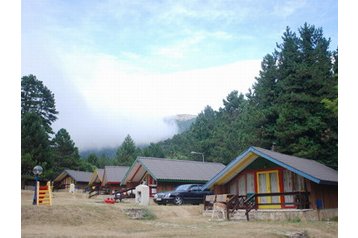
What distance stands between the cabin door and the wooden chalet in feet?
131

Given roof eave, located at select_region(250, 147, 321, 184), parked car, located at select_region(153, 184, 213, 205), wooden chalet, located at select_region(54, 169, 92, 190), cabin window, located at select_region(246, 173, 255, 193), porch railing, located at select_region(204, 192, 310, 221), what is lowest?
wooden chalet, located at select_region(54, 169, 92, 190)

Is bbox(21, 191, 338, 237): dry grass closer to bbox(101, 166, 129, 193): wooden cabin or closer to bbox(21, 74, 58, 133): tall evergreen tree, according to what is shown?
bbox(101, 166, 129, 193): wooden cabin

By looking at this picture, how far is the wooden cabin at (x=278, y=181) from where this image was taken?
687 inches

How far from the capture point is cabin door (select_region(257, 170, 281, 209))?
19.5 m

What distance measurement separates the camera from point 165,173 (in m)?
31.1

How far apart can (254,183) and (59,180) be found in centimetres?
4555

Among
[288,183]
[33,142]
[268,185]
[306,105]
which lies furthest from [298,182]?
[33,142]

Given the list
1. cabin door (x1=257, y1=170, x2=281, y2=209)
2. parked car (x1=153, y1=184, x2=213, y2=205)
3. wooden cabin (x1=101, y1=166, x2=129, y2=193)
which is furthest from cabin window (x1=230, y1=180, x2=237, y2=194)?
wooden cabin (x1=101, y1=166, x2=129, y2=193)

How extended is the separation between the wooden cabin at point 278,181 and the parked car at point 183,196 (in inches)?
112

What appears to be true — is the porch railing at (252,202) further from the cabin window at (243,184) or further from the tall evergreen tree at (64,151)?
the tall evergreen tree at (64,151)

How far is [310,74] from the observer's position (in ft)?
87.5
